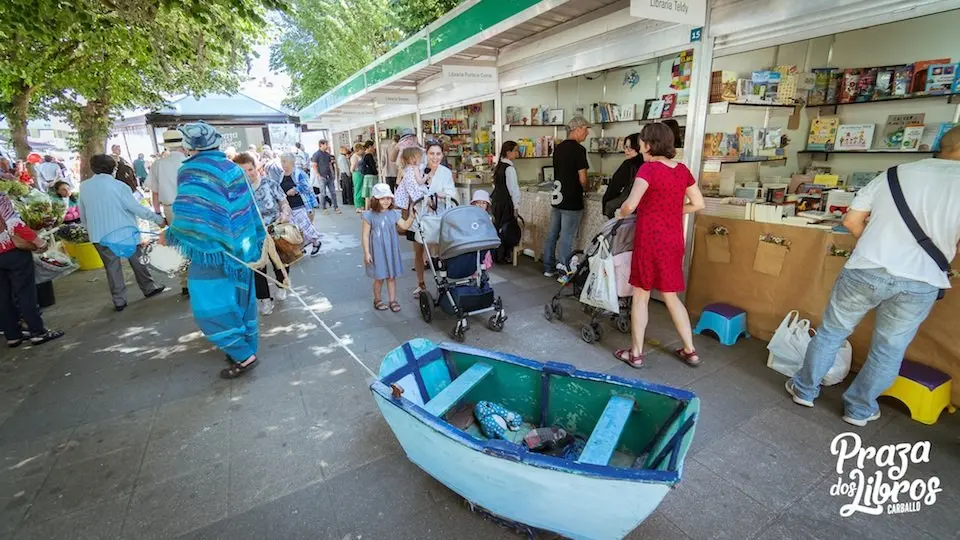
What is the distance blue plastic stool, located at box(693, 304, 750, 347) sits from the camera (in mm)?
3713

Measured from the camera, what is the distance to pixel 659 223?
3.18 m

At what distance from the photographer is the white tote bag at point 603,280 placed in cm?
357

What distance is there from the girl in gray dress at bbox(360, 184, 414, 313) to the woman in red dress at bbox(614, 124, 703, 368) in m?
2.27

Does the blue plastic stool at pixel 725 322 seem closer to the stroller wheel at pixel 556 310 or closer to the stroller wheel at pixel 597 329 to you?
the stroller wheel at pixel 597 329

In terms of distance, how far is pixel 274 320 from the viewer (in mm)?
4688

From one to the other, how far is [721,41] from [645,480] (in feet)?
12.9

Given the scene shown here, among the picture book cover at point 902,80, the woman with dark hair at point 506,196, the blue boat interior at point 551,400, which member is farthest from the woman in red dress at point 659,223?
the picture book cover at point 902,80

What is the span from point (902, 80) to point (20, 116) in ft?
47.3

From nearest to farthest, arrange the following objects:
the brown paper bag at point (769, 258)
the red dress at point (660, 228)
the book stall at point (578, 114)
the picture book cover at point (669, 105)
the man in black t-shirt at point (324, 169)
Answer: the red dress at point (660, 228) < the brown paper bag at point (769, 258) < the picture book cover at point (669, 105) < the book stall at point (578, 114) < the man in black t-shirt at point (324, 169)

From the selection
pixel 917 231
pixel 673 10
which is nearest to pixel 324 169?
pixel 673 10

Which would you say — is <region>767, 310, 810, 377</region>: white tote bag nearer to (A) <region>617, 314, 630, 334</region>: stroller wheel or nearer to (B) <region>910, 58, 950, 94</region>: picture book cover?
(A) <region>617, 314, 630, 334</region>: stroller wheel

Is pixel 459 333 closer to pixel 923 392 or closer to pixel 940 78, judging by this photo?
pixel 923 392

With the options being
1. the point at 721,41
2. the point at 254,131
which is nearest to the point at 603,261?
the point at 721,41

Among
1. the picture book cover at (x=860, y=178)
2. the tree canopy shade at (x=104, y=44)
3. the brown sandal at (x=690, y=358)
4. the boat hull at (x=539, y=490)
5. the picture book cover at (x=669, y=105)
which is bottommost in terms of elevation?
the brown sandal at (x=690, y=358)
